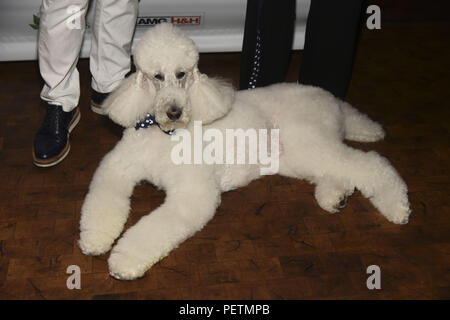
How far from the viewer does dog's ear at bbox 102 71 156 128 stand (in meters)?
1.70

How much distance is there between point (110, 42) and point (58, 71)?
0.28m

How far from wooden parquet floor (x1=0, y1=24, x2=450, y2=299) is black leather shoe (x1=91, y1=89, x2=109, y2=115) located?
0.04 meters

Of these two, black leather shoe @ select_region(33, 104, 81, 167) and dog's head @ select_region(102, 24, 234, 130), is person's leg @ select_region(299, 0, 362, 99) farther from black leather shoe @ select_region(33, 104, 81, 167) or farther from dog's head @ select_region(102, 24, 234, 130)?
black leather shoe @ select_region(33, 104, 81, 167)

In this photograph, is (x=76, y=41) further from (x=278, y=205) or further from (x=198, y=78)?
(x=278, y=205)

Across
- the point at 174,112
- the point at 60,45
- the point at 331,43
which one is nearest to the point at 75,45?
the point at 60,45

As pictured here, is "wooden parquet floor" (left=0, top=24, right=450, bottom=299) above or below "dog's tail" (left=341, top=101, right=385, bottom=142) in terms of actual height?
below

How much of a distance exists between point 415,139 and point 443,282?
2.85 feet

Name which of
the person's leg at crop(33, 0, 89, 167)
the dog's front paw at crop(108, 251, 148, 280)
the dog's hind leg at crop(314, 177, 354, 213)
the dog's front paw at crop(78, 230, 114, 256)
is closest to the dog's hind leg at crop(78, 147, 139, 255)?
the dog's front paw at crop(78, 230, 114, 256)

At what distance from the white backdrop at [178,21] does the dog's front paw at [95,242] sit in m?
1.47

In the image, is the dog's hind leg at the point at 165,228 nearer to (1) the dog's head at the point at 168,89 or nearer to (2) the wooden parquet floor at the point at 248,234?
(2) the wooden parquet floor at the point at 248,234

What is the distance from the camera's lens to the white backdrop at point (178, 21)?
269 cm

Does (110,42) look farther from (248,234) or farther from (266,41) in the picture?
(248,234)

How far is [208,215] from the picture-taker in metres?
1.77
